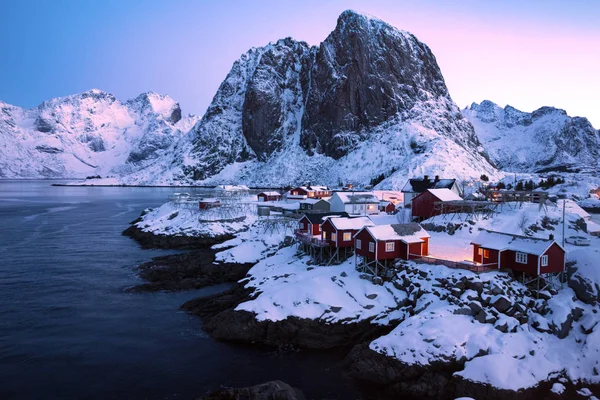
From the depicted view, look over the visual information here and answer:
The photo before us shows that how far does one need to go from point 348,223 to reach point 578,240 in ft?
78.6

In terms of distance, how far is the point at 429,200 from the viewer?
59.1 m

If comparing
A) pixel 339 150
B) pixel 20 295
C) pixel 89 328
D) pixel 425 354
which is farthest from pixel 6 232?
pixel 339 150

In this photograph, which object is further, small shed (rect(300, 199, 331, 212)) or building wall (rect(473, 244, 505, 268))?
small shed (rect(300, 199, 331, 212))

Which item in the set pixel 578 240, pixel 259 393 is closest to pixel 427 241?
pixel 578 240

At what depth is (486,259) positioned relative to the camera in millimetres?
35906

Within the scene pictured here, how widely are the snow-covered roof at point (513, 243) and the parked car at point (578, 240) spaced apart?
1176 centimetres

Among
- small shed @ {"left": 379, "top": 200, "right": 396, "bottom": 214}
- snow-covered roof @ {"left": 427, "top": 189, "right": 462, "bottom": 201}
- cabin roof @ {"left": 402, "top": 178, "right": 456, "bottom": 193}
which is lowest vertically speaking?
small shed @ {"left": 379, "top": 200, "right": 396, "bottom": 214}

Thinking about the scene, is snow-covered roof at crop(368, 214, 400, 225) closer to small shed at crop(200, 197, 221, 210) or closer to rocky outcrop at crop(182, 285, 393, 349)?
rocky outcrop at crop(182, 285, 393, 349)

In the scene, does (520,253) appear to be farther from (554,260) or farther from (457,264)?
(457,264)

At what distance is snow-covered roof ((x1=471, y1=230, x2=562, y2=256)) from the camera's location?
108 feet

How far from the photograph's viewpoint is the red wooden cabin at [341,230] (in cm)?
4434

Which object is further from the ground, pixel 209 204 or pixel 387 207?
pixel 209 204

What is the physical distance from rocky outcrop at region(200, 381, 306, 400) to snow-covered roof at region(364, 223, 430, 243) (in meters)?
18.5

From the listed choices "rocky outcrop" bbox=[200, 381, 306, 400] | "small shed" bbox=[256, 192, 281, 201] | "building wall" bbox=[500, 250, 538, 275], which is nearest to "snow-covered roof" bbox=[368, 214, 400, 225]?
"building wall" bbox=[500, 250, 538, 275]
